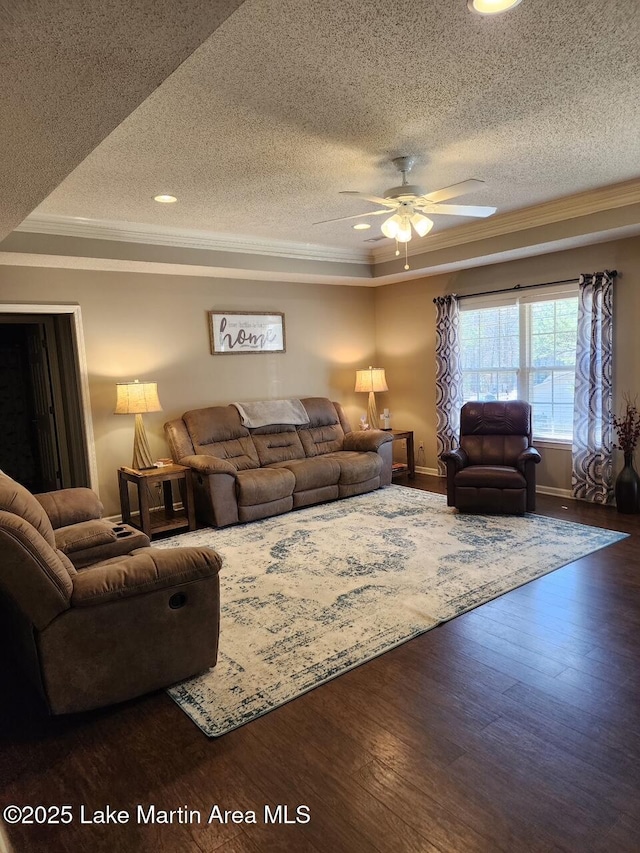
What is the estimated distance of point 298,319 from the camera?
21.6ft

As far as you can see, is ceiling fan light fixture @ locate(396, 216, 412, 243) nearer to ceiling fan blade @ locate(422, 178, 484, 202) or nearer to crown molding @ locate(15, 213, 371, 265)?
ceiling fan blade @ locate(422, 178, 484, 202)

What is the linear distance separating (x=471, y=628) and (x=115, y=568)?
6.16 ft

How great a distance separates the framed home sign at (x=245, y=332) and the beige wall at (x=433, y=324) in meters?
1.62

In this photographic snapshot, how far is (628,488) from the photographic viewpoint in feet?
15.8

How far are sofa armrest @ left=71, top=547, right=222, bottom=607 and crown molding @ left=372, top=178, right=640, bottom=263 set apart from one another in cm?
419

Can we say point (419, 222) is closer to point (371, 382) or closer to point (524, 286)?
point (524, 286)

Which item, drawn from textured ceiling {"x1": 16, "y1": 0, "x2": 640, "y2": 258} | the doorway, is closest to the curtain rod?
textured ceiling {"x1": 16, "y1": 0, "x2": 640, "y2": 258}

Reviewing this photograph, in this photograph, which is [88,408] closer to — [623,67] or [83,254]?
[83,254]

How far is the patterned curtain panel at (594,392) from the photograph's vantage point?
5.02m

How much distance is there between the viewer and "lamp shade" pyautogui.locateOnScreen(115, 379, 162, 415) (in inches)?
190

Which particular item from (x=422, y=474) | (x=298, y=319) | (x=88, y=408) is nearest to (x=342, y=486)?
(x=422, y=474)

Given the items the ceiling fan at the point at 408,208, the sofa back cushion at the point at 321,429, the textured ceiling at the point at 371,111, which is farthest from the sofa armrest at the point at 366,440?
the ceiling fan at the point at 408,208

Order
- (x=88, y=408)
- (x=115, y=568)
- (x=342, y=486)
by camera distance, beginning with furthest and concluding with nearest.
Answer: (x=342, y=486) < (x=88, y=408) < (x=115, y=568)

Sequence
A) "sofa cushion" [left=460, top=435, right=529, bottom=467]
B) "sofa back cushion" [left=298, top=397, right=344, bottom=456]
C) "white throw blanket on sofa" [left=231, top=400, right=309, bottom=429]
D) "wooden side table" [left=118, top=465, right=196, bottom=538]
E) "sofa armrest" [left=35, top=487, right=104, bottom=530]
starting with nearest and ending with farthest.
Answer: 1. "sofa armrest" [left=35, top=487, right=104, bottom=530]
2. "wooden side table" [left=118, top=465, right=196, bottom=538]
3. "sofa cushion" [left=460, top=435, right=529, bottom=467]
4. "white throw blanket on sofa" [left=231, top=400, right=309, bottom=429]
5. "sofa back cushion" [left=298, top=397, right=344, bottom=456]
